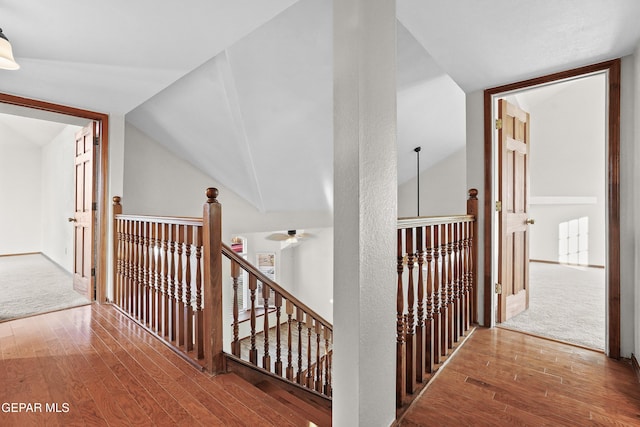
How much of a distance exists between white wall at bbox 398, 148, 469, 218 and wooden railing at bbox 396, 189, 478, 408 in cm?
242

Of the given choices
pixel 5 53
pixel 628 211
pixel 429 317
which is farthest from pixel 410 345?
pixel 5 53

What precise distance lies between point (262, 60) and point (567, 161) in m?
5.60

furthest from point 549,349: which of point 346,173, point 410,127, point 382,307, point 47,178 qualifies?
point 47,178

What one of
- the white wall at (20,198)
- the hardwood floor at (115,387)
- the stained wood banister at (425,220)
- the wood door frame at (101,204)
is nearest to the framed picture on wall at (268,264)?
the wood door frame at (101,204)

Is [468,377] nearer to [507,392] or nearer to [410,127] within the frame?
[507,392]

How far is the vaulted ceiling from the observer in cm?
190

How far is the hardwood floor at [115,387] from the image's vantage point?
1527mm

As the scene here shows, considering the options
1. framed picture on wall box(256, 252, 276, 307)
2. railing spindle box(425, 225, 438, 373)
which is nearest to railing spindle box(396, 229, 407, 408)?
railing spindle box(425, 225, 438, 373)

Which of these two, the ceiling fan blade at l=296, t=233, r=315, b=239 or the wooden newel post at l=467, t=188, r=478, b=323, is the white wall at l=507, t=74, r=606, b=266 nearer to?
the wooden newel post at l=467, t=188, r=478, b=323

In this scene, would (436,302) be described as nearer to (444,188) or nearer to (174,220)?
(174,220)

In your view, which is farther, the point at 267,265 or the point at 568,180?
the point at 267,265

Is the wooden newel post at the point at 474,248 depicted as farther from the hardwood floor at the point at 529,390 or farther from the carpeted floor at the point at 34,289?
the carpeted floor at the point at 34,289

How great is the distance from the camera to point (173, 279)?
230 cm

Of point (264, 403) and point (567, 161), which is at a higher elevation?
point (567, 161)
